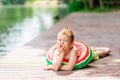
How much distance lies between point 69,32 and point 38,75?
514 mm

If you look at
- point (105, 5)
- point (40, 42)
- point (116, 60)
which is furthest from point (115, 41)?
point (105, 5)

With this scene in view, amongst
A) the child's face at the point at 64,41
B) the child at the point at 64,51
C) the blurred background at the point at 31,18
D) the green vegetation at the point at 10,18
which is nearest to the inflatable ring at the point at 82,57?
the child at the point at 64,51

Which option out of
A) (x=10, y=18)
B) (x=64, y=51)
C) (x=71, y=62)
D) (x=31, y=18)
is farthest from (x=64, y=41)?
(x=10, y=18)

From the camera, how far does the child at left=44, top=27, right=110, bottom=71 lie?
13.6ft

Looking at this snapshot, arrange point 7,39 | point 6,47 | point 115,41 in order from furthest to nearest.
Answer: point 7,39 < point 6,47 < point 115,41

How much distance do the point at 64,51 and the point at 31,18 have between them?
1505 cm

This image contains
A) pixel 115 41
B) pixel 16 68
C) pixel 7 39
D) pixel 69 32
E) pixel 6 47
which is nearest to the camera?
pixel 69 32

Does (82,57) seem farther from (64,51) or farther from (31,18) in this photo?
(31,18)

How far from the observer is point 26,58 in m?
5.29

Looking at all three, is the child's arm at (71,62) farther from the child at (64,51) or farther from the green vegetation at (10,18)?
the green vegetation at (10,18)

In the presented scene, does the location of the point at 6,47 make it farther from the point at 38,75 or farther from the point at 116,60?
the point at 38,75

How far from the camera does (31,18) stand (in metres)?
19.2

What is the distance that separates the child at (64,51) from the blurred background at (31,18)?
290 cm

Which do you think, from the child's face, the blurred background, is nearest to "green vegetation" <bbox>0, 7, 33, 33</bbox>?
the blurred background
